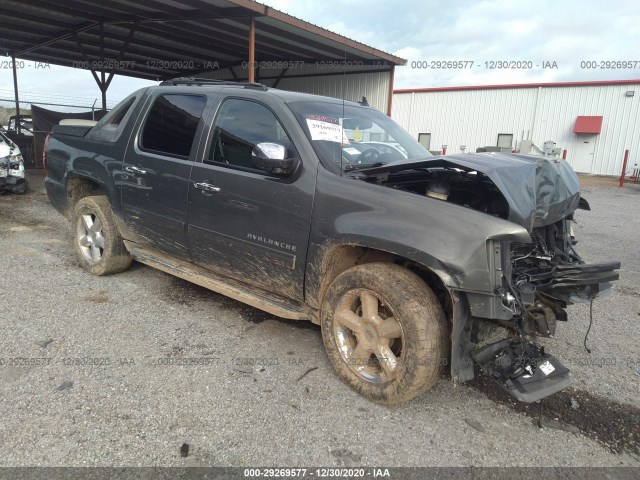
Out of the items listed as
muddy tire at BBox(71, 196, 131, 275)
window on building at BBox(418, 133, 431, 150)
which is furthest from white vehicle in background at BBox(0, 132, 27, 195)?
window on building at BBox(418, 133, 431, 150)

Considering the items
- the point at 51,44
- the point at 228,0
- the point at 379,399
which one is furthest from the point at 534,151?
the point at 379,399

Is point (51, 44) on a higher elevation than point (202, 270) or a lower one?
higher

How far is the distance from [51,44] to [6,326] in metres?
14.5

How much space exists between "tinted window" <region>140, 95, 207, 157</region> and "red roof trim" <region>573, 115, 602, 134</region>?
69.0 ft

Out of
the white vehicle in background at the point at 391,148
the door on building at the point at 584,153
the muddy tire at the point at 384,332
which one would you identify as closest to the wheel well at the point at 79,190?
the white vehicle in background at the point at 391,148

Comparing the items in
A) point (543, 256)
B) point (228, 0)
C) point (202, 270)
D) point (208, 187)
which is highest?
point (228, 0)

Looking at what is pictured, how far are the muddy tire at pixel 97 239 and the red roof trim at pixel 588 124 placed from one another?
21298mm

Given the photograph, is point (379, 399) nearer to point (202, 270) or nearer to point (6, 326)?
point (202, 270)

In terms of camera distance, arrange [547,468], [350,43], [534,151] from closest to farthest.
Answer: [547,468]
[350,43]
[534,151]

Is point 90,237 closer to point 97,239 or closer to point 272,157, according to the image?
point 97,239

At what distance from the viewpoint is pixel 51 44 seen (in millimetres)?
14617

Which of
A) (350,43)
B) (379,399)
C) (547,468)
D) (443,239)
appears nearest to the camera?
(547,468)

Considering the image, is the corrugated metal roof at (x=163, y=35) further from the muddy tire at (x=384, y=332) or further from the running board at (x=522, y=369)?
the running board at (x=522, y=369)

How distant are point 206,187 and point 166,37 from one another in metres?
12.3
